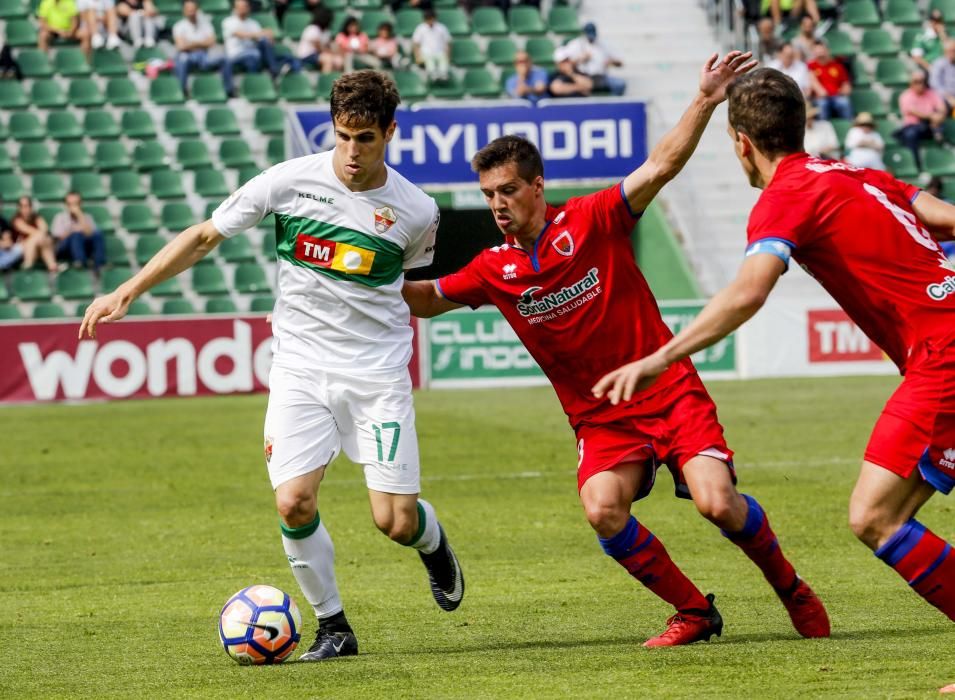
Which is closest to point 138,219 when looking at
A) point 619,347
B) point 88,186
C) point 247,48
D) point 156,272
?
point 88,186

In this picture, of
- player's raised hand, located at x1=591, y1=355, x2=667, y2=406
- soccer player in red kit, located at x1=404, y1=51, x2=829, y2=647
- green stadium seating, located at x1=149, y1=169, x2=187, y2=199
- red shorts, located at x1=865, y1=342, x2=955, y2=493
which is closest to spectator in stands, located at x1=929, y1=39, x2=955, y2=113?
green stadium seating, located at x1=149, y1=169, x2=187, y2=199

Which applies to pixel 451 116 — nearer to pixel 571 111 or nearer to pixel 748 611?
pixel 571 111

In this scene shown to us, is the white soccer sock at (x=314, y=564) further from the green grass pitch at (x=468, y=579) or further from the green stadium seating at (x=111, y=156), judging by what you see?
the green stadium seating at (x=111, y=156)

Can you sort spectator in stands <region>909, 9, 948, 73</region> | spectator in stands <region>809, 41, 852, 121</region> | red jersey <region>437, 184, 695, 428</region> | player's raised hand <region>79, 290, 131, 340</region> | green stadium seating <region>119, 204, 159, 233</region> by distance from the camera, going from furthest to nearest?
spectator in stands <region>909, 9, 948, 73</region> → spectator in stands <region>809, 41, 852, 121</region> → green stadium seating <region>119, 204, 159, 233</region> → red jersey <region>437, 184, 695, 428</region> → player's raised hand <region>79, 290, 131, 340</region>

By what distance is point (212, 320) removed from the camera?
66.0 ft

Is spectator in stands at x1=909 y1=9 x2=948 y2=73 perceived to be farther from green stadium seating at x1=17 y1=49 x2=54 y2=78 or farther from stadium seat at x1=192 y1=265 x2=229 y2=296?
green stadium seating at x1=17 y1=49 x2=54 y2=78

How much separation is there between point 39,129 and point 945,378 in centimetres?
2132

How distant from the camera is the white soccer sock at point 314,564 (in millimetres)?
6324

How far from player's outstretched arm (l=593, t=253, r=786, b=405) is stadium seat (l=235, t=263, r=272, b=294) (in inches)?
742

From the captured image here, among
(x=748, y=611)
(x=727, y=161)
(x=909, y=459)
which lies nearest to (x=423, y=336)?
(x=727, y=161)

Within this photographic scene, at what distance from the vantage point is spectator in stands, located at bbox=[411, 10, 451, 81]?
81.6 feet

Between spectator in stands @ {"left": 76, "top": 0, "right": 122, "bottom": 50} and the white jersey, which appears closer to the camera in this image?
the white jersey

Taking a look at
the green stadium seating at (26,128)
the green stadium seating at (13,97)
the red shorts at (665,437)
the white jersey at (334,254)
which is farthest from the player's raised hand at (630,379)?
the green stadium seating at (13,97)

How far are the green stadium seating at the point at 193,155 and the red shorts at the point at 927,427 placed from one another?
797 inches
